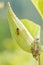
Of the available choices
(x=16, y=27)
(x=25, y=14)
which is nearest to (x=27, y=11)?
(x=25, y=14)

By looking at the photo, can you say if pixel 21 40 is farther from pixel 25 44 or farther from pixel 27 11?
pixel 27 11

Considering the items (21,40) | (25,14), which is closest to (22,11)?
(25,14)

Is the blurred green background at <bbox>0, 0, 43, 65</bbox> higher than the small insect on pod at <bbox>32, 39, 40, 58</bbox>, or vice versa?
the blurred green background at <bbox>0, 0, 43, 65</bbox>

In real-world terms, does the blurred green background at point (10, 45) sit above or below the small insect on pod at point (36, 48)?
above

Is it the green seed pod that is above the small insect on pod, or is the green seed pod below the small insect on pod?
above

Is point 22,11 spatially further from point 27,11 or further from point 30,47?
point 30,47

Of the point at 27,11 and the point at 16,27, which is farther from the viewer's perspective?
the point at 27,11

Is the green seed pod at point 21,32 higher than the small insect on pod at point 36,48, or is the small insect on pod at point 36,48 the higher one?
the green seed pod at point 21,32

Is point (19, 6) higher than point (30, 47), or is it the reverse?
point (19, 6)

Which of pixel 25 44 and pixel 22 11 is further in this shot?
pixel 22 11
